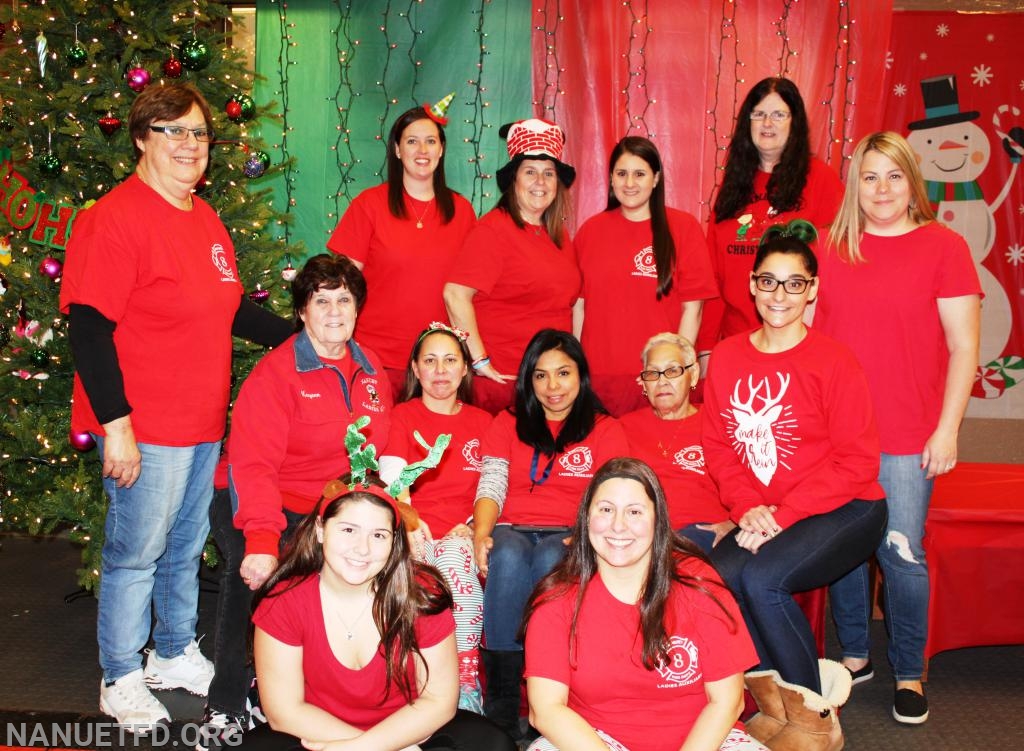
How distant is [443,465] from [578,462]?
1.49 ft

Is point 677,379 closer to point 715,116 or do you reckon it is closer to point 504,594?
point 504,594

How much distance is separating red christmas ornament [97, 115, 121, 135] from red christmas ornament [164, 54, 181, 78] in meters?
0.26

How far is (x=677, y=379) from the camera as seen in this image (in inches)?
124

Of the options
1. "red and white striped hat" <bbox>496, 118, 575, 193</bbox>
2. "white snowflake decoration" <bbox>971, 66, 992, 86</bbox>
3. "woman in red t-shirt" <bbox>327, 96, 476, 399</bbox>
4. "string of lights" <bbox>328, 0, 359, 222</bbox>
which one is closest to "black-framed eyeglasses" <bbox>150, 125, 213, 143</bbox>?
"woman in red t-shirt" <bbox>327, 96, 476, 399</bbox>

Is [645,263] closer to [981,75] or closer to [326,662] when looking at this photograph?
[326,662]

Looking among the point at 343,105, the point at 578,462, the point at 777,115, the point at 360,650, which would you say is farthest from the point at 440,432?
the point at 343,105

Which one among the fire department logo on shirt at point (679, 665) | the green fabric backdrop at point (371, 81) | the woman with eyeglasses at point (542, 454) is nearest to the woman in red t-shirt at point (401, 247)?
the woman with eyeglasses at point (542, 454)

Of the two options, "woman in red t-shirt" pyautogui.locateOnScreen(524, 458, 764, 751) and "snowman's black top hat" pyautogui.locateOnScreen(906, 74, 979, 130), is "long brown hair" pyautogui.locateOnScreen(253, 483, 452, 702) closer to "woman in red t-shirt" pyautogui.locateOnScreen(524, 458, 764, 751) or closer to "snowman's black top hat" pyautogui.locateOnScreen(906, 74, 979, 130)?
"woman in red t-shirt" pyautogui.locateOnScreen(524, 458, 764, 751)

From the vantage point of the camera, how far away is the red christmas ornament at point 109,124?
345 centimetres

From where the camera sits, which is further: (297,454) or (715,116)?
(715,116)

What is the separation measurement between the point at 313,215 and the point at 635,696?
3395 mm

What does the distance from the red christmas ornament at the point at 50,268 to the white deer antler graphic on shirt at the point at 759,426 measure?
2.49m

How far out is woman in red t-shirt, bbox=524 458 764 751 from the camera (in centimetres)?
208

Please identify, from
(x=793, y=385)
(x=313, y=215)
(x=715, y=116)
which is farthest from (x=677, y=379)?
(x=313, y=215)
